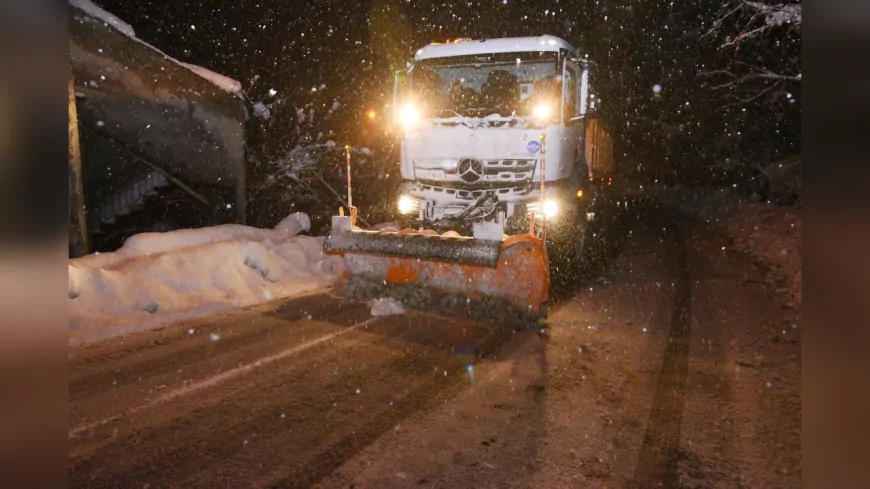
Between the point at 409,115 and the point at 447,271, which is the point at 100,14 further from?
the point at 447,271

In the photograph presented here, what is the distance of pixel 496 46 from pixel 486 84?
0.60 meters

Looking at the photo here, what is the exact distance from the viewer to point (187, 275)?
25.3ft

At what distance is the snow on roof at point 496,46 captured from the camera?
8820mm

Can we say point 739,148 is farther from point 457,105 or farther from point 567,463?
point 567,463

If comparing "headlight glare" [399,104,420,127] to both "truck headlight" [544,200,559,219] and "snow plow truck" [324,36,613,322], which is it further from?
"truck headlight" [544,200,559,219]

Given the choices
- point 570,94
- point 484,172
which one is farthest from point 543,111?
point 484,172

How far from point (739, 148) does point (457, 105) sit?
82.5 ft

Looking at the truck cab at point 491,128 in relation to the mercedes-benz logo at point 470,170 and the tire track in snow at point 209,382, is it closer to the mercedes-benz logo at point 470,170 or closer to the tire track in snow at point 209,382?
the mercedes-benz logo at point 470,170

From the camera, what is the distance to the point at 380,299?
7.36m

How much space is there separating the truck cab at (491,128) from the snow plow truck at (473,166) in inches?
0.6

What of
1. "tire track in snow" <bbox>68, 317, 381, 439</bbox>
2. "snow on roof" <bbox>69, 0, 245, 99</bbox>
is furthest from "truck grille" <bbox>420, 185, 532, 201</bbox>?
"snow on roof" <bbox>69, 0, 245, 99</bbox>

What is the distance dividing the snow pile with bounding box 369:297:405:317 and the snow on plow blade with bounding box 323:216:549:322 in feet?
0.36

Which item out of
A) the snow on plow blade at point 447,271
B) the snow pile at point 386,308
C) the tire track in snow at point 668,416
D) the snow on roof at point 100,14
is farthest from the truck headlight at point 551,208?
the snow on roof at point 100,14

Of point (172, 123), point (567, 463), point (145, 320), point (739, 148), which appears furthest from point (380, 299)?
point (739, 148)
